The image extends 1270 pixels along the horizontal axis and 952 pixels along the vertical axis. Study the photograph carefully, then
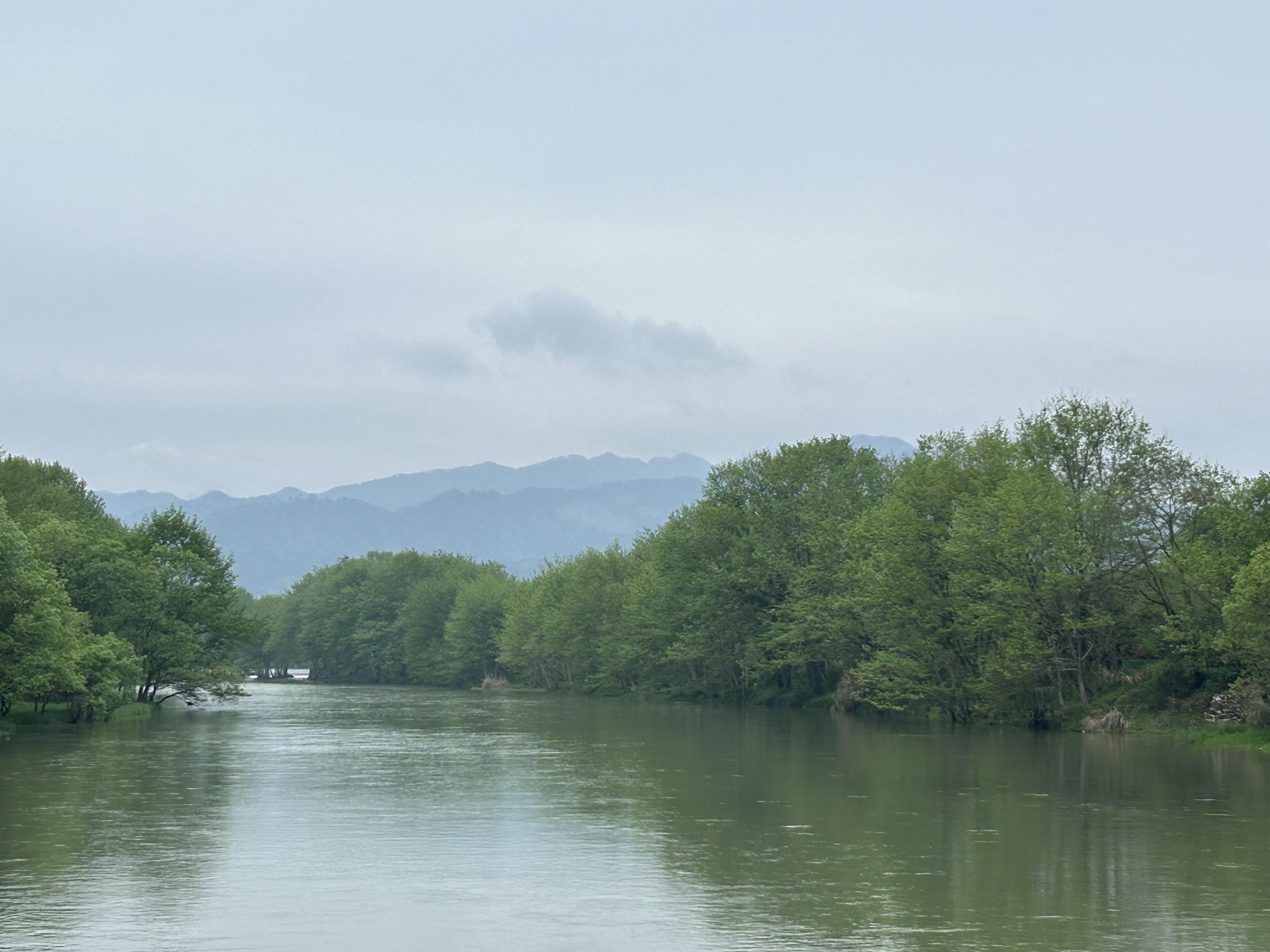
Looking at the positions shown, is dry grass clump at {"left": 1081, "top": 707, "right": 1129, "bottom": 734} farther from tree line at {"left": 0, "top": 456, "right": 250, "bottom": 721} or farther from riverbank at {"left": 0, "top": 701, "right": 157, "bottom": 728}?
riverbank at {"left": 0, "top": 701, "right": 157, "bottom": 728}

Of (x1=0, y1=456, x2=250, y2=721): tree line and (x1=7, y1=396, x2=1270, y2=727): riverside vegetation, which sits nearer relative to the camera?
(x1=0, y1=456, x2=250, y2=721): tree line

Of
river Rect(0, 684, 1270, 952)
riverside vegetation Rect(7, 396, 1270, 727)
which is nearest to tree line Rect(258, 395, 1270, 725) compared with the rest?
riverside vegetation Rect(7, 396, 1270, 727)

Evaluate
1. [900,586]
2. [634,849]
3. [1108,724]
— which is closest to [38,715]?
[900,586]

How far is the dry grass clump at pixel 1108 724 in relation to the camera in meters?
61.8

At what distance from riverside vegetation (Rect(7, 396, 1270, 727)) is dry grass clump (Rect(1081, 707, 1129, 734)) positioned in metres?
2.34

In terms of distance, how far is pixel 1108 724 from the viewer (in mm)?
62062

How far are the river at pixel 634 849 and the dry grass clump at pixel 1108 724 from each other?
9.21 metres

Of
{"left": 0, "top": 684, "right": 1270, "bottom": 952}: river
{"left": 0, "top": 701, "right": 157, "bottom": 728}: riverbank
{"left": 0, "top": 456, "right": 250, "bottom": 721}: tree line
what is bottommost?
{"left": 0, "top": 701, "right": 157, "bottom": 728}: riverbank

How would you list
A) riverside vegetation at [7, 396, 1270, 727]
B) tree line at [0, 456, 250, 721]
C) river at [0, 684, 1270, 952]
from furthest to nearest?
riverside vegetation at [7, 396, 1270, 727], tree line at [0, 456, 250, 721], river at [0, 684, 1270, 952]

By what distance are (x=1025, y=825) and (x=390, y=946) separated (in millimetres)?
17319

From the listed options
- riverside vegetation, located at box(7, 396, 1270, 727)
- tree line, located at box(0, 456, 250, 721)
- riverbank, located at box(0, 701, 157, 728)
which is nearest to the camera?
tree line, located at box(0, 456, 250, 721)

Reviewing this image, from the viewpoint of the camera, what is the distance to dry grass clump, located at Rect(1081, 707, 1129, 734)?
61781mm

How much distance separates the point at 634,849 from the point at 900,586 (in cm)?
5027

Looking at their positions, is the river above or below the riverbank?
above
